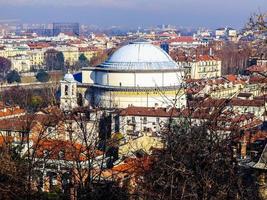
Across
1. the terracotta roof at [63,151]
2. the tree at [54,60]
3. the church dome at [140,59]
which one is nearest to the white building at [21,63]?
the tree at [54,60]

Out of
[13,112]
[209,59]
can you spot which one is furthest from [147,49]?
[209,59]

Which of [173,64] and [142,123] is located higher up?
[173,64]

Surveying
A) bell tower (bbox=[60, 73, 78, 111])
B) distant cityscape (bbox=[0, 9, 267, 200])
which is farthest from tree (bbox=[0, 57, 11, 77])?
bell tower (bbox=[60, 73, 78, 111])

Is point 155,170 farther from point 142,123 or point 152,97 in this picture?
point 152,97

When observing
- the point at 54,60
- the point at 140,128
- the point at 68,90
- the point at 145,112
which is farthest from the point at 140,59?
the point at 54,60

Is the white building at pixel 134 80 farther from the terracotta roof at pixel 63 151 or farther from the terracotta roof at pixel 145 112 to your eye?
the terracotta roof at pixel 63 151

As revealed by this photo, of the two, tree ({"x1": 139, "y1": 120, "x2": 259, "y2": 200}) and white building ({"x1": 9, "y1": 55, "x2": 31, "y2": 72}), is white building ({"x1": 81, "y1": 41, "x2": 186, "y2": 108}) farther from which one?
white building ({"x1": 9, "y1": 55, "x2": 31, "y2": 72})
